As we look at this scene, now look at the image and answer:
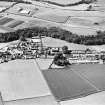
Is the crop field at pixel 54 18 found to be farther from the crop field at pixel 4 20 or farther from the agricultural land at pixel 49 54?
the crop field at pixel 4 20

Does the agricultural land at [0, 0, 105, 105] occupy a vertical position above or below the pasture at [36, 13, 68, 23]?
below

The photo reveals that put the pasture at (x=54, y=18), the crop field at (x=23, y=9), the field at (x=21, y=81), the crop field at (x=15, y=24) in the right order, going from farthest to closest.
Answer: the crop field at (x=23, y=9)
the pasture at (x=54, y=18)
the crop field at (x=15, y=24)
the field at (x=21, y=81)

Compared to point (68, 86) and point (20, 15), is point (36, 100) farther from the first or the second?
point (20, 15)

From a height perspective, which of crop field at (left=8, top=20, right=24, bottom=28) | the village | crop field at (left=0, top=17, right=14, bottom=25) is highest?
crop field at (left=0, top=17, right=14, bottom=25)

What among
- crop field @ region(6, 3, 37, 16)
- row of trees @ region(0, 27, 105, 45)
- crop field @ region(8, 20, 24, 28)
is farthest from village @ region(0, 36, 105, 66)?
crop field @ region(6, 3, 37, 16)

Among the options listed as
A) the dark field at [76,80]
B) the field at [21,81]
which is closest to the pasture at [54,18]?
the field at [21,81]

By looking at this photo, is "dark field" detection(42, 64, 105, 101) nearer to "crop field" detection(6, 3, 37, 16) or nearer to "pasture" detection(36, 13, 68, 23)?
"pasture" detection(36, 13, 68, 23)

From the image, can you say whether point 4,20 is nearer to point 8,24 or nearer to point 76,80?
point 8,24

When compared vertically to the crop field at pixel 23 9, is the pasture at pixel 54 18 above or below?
below
